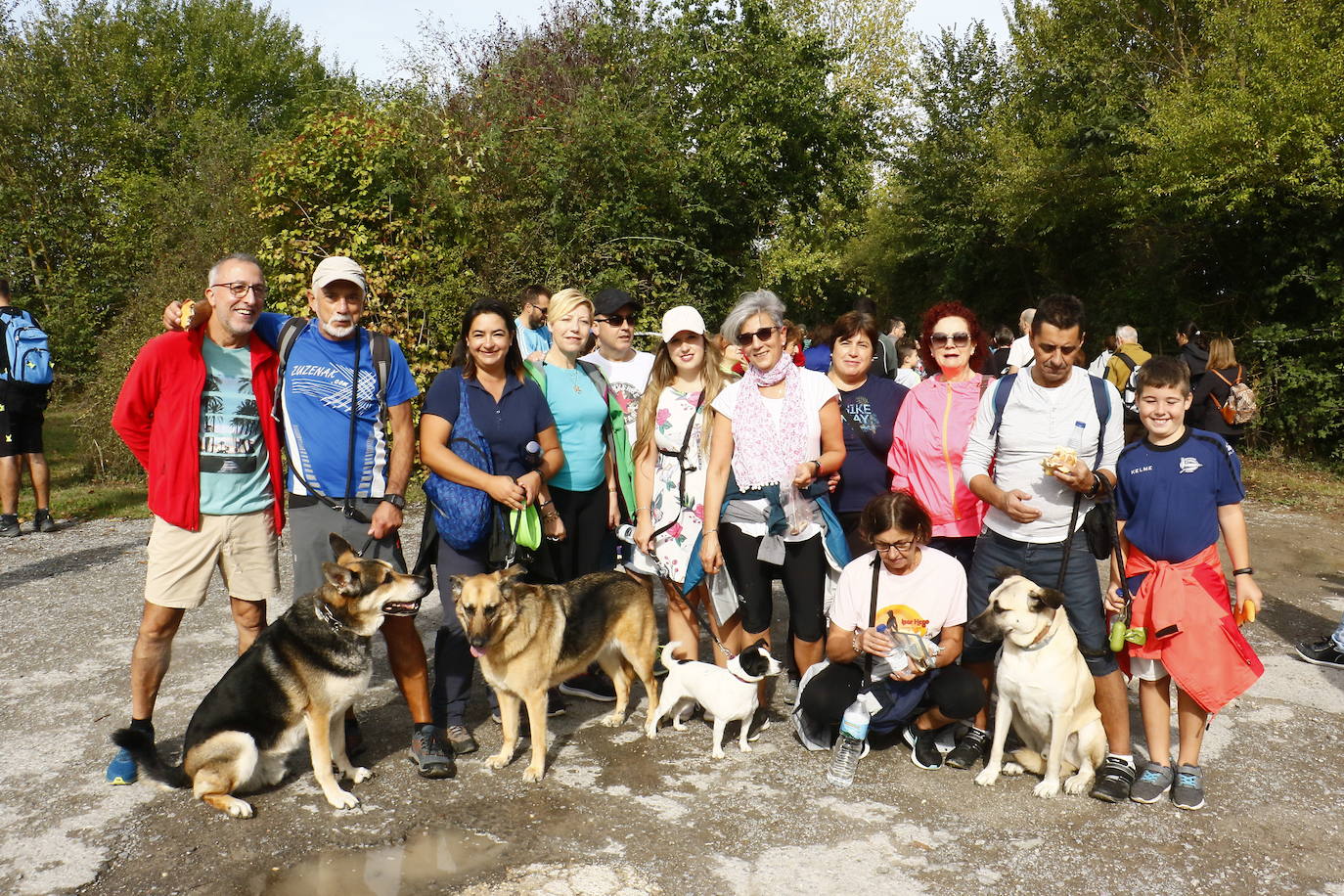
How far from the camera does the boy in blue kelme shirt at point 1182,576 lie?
12.2ft

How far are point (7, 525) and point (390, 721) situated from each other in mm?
6497

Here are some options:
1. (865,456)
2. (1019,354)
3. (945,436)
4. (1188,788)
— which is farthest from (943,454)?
(1019,354)

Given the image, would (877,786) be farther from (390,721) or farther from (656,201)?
(656,201)

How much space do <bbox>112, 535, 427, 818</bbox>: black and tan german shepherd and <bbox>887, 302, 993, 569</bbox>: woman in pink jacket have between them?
7.91ft

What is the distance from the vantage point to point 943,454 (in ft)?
14.4

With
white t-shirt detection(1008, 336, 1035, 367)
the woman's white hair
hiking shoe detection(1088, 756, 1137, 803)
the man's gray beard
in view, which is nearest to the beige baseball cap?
the man's gray beard

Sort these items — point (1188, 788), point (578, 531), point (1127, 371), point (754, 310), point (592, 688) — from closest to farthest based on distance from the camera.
A: point (1188, 788) < point (754, 310) < point (578, 531) < point (592, 688) < point (1127, 371)

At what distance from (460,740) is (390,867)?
3.23 feet

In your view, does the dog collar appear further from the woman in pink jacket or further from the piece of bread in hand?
the piece of bread in hand

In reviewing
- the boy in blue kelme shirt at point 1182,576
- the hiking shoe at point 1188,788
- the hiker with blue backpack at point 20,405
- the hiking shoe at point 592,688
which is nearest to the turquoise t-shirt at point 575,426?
the hiking shoe at point 592,688

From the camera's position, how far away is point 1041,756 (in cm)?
405

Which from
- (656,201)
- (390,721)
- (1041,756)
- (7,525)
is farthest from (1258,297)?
(7,525)

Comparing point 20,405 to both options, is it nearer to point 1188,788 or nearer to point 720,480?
point 720,480

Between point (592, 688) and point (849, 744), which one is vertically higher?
point (849, 744)
